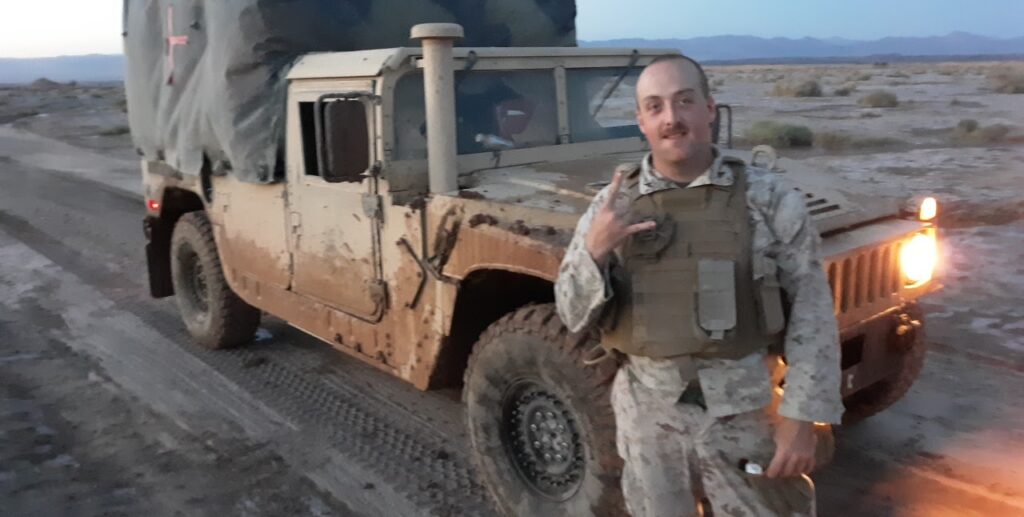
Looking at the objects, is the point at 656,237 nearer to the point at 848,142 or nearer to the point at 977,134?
the point at 848,142

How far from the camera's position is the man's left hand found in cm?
220

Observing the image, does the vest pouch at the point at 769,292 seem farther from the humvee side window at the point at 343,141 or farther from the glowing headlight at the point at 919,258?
the humvee side window at the point at 343,141

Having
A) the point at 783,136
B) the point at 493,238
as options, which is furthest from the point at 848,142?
the point at 493,238

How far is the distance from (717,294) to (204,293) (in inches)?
191

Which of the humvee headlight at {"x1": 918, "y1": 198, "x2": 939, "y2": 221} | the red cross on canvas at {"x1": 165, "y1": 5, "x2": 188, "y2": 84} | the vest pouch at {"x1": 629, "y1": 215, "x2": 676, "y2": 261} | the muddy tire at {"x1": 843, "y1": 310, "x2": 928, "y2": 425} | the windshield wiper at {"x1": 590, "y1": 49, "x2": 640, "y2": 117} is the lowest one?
the muddy tire at {"x1": 843, "y1": 310, "x2": 928, "y2": 425}

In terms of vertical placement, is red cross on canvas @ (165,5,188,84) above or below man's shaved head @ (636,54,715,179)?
above

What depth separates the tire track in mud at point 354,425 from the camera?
13.0ft

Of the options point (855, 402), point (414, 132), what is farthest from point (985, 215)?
point (414, 132)

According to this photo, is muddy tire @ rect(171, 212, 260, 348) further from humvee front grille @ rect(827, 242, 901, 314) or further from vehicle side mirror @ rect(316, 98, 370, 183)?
humvee front grille @ rect(827, 242, 901, 314)

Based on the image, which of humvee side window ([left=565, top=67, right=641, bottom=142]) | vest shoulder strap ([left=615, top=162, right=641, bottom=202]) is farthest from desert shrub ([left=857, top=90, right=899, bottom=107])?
vest shoulder strap ([left=615, top=162, right=641, bottom=202])

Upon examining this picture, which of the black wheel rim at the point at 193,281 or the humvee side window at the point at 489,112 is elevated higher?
the humvee side window at the point at 489,112

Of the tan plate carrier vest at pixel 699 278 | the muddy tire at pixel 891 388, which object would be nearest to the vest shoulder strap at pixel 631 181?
the tan plate carrier vest at pixel 699 278

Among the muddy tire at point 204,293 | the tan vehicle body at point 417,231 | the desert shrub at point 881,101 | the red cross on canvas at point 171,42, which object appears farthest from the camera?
the desert shrub at point 881,101

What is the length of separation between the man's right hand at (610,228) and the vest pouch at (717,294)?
0.60 ft
